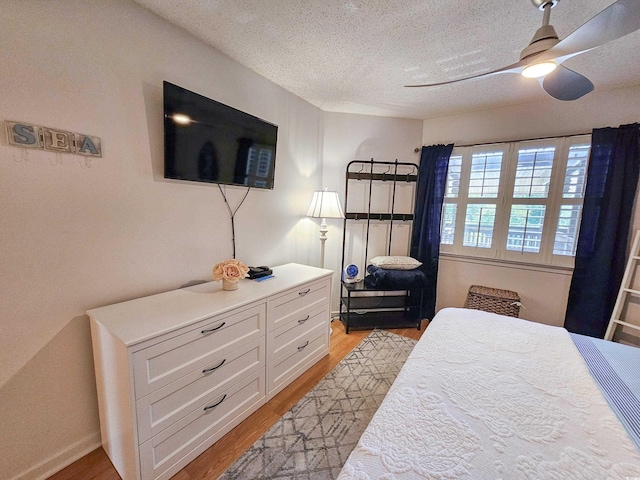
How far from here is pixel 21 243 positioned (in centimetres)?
113

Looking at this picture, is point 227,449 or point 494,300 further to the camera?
point 494,300

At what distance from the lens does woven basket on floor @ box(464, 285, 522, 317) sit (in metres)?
2.60

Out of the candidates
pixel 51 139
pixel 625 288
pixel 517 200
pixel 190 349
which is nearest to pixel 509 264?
pixel 517 200

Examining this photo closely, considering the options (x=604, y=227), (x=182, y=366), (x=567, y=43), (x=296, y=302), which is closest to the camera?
(x=567, y=43)

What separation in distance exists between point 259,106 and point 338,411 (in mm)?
2392

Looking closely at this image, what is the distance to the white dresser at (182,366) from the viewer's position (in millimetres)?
1124

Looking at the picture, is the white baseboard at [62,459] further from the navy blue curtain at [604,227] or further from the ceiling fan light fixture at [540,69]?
the navy blue curtain at [604,227]

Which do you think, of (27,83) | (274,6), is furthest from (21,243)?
(274,6)

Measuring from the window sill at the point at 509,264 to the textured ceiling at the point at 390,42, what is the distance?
1.60 metres

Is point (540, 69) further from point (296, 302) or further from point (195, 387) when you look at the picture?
point (195, 387)

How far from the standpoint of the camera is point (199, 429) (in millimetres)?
1358

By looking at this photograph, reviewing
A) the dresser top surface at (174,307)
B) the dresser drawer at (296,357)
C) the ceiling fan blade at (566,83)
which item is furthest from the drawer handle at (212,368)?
the ceiling fan blade at (566,83)

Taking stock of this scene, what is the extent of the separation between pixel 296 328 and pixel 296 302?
0.20 meters

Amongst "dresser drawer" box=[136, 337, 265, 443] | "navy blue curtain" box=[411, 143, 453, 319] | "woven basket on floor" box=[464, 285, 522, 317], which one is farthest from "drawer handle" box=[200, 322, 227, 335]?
"woven basket on floor" box=[464, 285, 522, 317]
